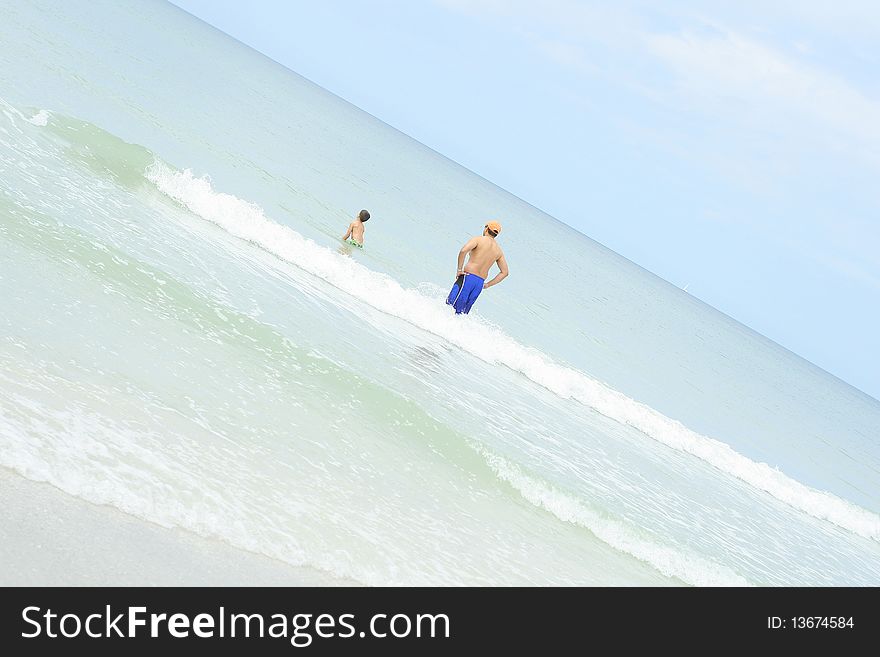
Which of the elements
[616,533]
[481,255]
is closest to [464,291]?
[481,255]

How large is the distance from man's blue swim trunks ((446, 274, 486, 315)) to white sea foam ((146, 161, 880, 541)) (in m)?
0.18

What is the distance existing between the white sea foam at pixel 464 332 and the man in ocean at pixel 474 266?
0.31 m

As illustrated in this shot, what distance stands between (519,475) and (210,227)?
6513 mm

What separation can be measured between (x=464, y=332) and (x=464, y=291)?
0.63m

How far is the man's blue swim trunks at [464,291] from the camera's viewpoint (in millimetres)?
11547

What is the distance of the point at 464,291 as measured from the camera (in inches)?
457

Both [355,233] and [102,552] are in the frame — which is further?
[355,233]

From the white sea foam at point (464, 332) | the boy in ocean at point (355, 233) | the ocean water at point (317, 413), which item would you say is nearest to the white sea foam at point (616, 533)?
the ocean water at point (317, 413)

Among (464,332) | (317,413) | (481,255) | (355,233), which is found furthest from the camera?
(355,233)

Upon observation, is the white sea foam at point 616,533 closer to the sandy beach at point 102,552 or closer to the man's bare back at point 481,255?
the sandy beach at point 102,552

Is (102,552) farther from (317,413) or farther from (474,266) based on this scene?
(474,266)

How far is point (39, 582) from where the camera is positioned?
3176 mm

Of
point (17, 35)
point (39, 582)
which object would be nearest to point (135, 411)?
point (39, 582)
